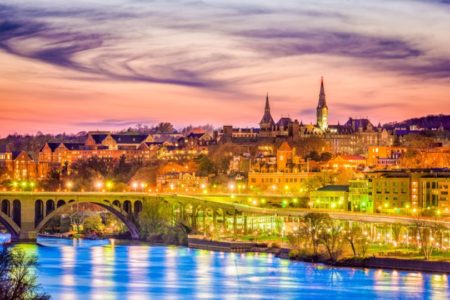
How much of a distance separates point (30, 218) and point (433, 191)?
2586cm

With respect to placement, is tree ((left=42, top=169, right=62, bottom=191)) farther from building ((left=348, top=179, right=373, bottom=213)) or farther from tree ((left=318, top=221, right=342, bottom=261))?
tree ((left=318, top=221, right=342, bottom=261))

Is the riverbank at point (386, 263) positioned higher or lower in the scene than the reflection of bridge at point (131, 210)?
lower

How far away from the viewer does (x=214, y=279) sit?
51031 millimetres

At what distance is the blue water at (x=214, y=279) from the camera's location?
150ft

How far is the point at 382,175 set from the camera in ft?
269

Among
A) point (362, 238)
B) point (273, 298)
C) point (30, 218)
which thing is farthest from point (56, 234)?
point (273, 298)

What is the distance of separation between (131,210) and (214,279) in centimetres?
2690

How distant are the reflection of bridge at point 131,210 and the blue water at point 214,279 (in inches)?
367

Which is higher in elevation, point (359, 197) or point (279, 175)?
point (279, 175)

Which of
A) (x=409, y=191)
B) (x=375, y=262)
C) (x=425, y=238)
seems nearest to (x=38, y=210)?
(x=409, y=191)

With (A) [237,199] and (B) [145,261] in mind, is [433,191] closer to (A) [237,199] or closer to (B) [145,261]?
(A) [237,199]

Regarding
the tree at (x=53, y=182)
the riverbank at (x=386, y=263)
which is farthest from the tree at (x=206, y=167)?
the riverbank at (x=386, y=263)

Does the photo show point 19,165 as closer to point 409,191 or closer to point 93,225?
point 93,225

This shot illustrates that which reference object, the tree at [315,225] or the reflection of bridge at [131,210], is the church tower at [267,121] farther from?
the tree at [315,225]
